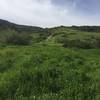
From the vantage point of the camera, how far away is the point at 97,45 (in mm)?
48094

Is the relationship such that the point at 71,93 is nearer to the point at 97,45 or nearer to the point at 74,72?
the point at 74,72

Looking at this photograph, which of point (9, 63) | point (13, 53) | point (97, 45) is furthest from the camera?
point (97, 45)

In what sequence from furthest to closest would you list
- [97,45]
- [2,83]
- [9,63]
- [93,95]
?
[97,45]
[9,63]
[2,83]
[93,95]

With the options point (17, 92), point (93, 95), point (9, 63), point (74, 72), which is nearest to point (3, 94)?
point (17, 92)

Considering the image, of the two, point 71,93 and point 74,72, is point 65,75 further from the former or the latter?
point 71,93

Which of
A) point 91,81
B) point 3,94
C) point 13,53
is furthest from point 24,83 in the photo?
point 13,53

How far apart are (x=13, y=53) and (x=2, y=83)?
9483 mm

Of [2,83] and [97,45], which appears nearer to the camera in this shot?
[2,83]

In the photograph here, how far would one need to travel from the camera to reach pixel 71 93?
12367mm

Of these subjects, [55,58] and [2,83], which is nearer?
[2,83]

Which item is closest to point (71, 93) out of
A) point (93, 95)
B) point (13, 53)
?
point (93, 95)

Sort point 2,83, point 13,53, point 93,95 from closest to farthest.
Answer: point 93,95
point 2,83
point 13,53

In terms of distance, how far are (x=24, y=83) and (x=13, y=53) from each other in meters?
9.33

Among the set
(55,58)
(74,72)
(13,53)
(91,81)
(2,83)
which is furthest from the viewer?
(13,53)
